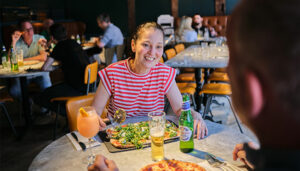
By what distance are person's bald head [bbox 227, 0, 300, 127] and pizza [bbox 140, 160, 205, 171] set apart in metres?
0.78

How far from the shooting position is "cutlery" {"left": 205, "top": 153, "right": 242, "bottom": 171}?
119cm

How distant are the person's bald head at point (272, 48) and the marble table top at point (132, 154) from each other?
2.82ft

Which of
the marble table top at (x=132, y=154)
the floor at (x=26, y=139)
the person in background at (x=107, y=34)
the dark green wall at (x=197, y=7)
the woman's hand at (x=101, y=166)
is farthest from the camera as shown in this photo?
the dark green wall at (x=197, y=7)

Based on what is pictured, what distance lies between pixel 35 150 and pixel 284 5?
3.40 meters

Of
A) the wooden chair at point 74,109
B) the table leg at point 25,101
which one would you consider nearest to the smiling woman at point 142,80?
the wooden chair at point 74,109

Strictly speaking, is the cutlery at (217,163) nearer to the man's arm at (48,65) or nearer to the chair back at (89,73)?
the chair back at (89,73)

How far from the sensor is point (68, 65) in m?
3.69

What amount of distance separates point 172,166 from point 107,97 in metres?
0.87

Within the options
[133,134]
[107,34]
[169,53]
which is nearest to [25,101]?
[169,53]

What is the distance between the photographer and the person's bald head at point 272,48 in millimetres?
437

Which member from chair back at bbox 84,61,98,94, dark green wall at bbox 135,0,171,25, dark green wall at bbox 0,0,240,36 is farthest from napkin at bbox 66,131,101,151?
dark green wall at bbox 135,0,171,25

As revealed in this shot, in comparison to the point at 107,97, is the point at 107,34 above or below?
above

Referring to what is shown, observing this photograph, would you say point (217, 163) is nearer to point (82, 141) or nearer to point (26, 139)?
point (82, 141)

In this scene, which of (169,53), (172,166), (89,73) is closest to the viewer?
(172,166)
